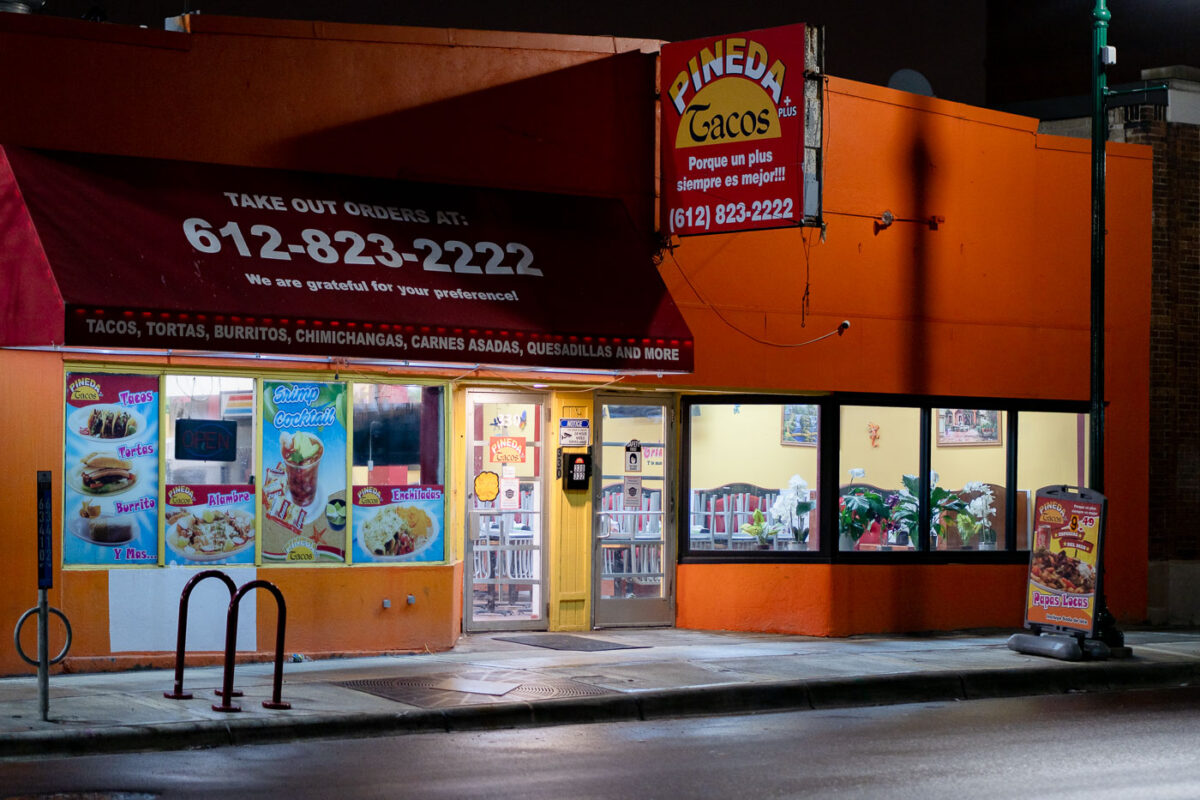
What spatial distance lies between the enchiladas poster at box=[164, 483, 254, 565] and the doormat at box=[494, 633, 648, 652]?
290cm

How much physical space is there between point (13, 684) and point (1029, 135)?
39.5 ft

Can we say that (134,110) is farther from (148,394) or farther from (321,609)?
(321,609)

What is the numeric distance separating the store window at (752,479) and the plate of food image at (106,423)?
19.0ft

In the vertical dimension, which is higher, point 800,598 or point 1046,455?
point 1046,455

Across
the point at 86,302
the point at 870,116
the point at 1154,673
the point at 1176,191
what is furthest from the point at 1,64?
the point at 1176,191

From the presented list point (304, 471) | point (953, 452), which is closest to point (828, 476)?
point (953, 452)

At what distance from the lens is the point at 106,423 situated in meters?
12.2

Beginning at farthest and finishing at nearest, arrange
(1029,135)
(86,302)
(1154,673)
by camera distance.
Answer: (1029,135) < (1154,673) < (86,302)

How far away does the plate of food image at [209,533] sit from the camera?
12500 millimetres

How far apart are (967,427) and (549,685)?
6.81 m

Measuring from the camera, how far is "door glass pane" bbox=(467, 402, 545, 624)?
1457cm

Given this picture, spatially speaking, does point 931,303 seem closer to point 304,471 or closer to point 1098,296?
point 1098,296

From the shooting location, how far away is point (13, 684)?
37.3 ft

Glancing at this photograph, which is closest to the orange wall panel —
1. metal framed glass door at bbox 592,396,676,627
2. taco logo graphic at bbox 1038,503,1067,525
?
metal framed glass door at bbox 592,396,676,627
